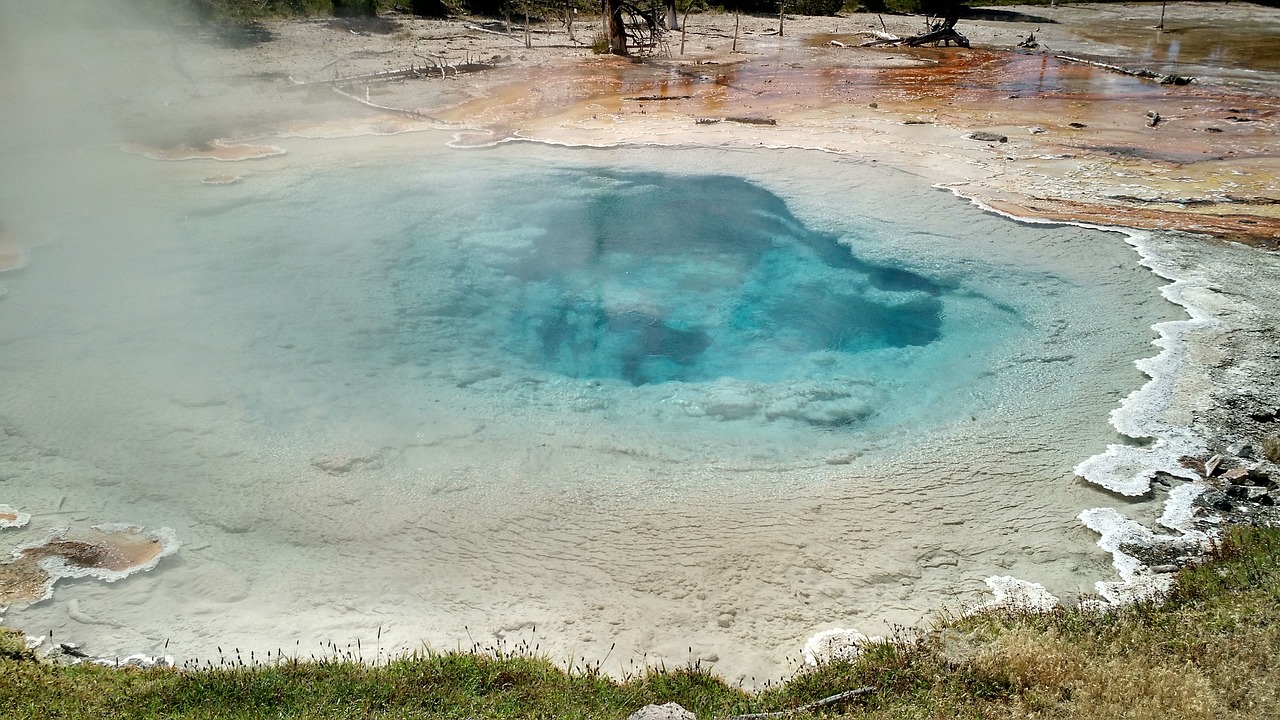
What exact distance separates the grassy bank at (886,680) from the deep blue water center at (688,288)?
3033mm

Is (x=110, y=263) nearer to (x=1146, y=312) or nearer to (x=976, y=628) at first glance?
(x=976, y=628)

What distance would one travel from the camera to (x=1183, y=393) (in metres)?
5.30

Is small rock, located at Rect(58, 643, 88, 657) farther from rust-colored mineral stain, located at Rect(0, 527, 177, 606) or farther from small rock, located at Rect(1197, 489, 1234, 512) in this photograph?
small rock, located at Rect(1197, 489, 1234, 512)

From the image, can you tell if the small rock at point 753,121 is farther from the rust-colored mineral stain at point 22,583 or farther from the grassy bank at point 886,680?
the rust-colored mineral stain at point 22,583

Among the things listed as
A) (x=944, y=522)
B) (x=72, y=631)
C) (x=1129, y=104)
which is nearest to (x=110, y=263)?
(x=72, y=631)

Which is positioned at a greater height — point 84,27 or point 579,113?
point 84,27

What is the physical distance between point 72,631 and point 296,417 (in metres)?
2.00

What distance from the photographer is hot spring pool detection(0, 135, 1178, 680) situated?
4051 mm

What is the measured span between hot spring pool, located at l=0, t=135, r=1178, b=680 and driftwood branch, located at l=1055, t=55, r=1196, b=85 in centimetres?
895

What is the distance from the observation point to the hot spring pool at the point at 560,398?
4051mm

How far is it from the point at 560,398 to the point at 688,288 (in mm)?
2237

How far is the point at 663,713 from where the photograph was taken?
3098mm

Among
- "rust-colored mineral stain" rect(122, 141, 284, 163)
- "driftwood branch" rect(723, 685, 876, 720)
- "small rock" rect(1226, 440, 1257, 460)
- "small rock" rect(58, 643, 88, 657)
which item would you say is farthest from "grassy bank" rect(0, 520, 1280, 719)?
"rust-colored mineral stain" rect(122, 141, 284, 163)

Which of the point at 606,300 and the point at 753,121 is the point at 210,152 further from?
the point at 753,121
